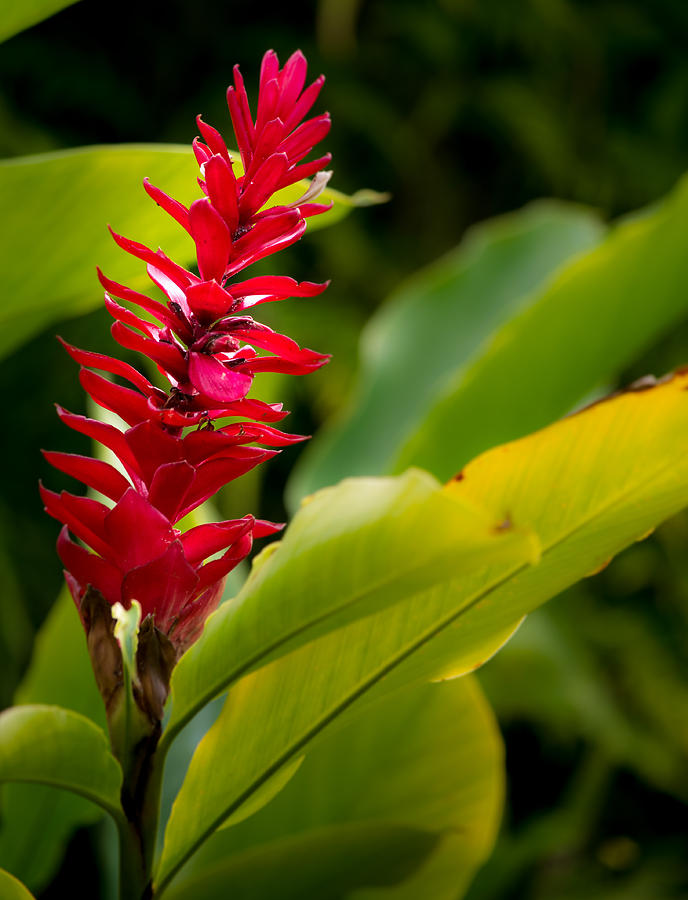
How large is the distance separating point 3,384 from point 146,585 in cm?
108

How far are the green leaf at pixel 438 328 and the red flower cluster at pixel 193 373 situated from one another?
1.61 feet

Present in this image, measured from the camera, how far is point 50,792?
537 mm

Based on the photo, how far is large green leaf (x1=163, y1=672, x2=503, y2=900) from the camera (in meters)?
0.46

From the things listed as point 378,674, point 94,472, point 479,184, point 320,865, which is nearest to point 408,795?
point 320,865

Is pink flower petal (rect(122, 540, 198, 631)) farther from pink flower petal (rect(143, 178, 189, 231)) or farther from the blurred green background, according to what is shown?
the blurred green background

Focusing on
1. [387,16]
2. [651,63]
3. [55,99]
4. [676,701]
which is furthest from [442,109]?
[676,701]

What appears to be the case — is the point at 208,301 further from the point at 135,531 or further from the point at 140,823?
the point at 140,823

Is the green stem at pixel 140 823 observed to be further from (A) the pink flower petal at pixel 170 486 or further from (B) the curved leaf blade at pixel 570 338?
(B) the curved leaf blade at pixel 570 338

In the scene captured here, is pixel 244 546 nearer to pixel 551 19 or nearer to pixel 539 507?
pixel 539 507

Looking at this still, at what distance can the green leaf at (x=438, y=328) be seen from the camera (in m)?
0.78

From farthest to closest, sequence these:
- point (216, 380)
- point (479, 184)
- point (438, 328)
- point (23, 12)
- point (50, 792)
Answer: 1. point (479, 184)
2. point (438, 328)
3. point (50, 792)
4. point (23, 12)
5. point (216, 380)

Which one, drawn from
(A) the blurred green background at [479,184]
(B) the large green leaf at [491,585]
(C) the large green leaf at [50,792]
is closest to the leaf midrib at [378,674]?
(B) the large green leaf at [491,585]

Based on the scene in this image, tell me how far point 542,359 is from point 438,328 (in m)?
0.20

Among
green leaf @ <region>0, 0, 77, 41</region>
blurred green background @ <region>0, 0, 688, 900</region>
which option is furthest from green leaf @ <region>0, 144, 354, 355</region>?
blurred green background @ <region>0, 0, 688, 900</region>
